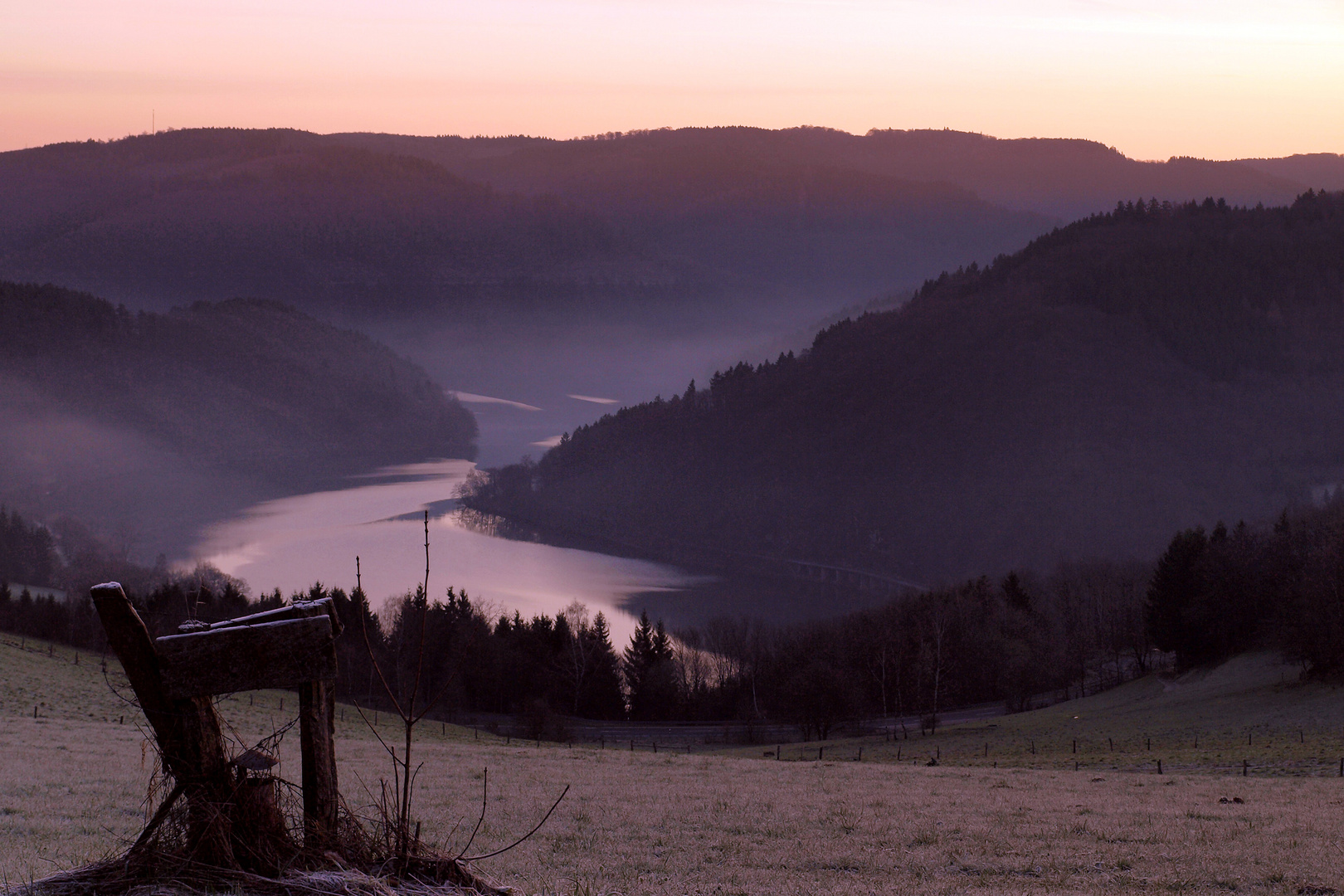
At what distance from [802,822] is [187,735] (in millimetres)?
11541

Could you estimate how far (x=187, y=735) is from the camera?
5199mm

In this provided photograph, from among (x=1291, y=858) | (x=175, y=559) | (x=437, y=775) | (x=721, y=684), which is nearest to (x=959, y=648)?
(x=721, y=684)

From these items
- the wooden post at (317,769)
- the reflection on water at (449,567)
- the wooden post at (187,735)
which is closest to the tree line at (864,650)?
the reflection on water at (449,567)

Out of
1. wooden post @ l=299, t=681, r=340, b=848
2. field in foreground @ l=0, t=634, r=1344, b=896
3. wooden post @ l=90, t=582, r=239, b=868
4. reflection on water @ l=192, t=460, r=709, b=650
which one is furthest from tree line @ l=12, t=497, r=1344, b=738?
wooden post @ l=90, t=582, r=239, b=868

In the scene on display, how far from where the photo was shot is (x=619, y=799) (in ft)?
58.3

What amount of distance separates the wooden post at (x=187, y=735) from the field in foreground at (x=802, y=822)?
0.39 metres

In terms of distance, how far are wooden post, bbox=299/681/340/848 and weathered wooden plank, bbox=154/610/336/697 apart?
119 millimetres

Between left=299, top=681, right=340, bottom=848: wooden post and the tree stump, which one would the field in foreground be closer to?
the tree stump

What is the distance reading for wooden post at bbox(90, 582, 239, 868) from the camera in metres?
5.12

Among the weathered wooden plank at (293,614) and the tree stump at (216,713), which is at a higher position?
the weathered wooden plank at (293,614)

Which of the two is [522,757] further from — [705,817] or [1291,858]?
[1291,858]

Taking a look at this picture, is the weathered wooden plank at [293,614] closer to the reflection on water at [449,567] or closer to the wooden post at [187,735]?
the wooden post at [187,735]

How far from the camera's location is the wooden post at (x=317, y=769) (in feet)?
17.3

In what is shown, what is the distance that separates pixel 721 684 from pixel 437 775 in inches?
2375
